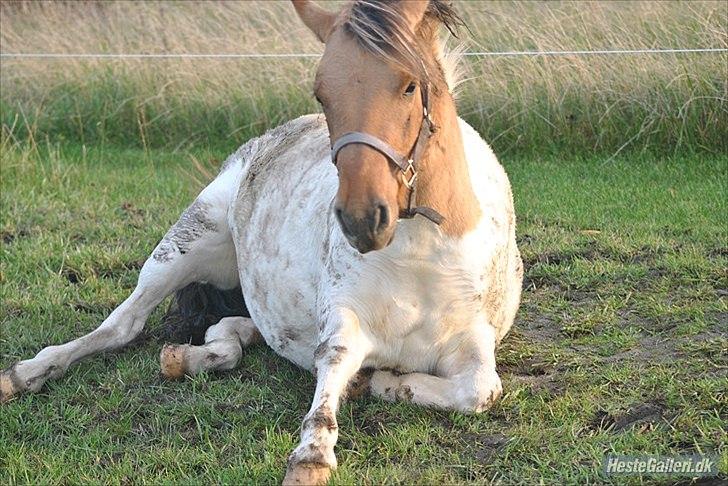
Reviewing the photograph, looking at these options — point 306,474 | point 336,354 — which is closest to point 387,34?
point 336,354

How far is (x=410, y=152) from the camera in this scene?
3227 millimetres

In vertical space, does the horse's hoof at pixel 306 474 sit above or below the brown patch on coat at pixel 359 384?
above

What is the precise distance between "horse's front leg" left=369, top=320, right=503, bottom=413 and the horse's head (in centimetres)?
82

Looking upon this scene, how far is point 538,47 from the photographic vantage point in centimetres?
892

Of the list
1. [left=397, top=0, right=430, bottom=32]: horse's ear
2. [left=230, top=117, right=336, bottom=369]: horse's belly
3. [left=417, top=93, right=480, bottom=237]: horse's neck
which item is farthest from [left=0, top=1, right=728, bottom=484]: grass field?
[left=397, top=0, right=430, bottom=32]: horse's ear

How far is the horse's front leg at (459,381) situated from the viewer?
3.76 m

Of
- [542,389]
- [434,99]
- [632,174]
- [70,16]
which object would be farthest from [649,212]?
[70,16]

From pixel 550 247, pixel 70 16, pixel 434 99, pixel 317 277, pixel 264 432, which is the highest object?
pixel 434 99

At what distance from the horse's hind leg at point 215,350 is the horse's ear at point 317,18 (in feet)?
5.19

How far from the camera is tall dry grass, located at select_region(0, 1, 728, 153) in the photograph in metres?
8.28

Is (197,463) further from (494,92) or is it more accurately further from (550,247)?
(494,92)

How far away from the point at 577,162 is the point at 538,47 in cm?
126

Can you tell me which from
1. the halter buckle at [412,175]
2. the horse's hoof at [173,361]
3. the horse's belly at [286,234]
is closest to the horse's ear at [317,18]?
the halter buckle at [412,175]

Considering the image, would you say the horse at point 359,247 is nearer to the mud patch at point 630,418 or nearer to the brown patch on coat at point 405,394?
the brown patch on coat at point 405,394
